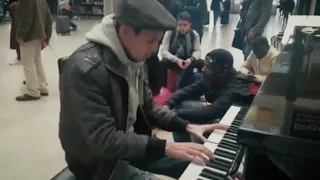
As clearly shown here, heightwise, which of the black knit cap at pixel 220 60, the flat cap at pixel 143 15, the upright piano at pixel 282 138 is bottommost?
the black knit cap at pixel 220 60

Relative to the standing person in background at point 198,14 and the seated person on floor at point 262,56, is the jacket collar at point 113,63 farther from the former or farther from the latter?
the standing person in background at point 198,14

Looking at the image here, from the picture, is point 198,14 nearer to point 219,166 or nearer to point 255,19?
point 255,19

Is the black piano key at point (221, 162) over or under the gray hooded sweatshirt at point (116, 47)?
under

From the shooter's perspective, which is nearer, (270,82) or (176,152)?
(270,82)

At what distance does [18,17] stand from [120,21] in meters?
3.21

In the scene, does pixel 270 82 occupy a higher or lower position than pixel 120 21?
lower

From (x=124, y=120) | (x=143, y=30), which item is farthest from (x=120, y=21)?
(x=124, y=120)

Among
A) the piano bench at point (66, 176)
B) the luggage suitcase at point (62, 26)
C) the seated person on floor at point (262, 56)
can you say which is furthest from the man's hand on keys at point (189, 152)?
the luggage suitcase at point (62, 26)

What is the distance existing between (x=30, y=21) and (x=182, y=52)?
5.95ft

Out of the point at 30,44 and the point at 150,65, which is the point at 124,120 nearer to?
the point at 150,65

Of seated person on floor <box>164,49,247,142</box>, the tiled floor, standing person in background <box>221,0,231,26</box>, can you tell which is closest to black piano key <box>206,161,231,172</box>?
seated person on floor <box>164,49,247,142</box>

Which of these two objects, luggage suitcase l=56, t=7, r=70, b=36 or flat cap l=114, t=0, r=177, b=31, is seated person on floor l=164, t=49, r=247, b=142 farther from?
luggage suitcase l=56, t=7, r=70, b=36

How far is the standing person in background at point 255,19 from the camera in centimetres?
443

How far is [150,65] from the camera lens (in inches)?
136
